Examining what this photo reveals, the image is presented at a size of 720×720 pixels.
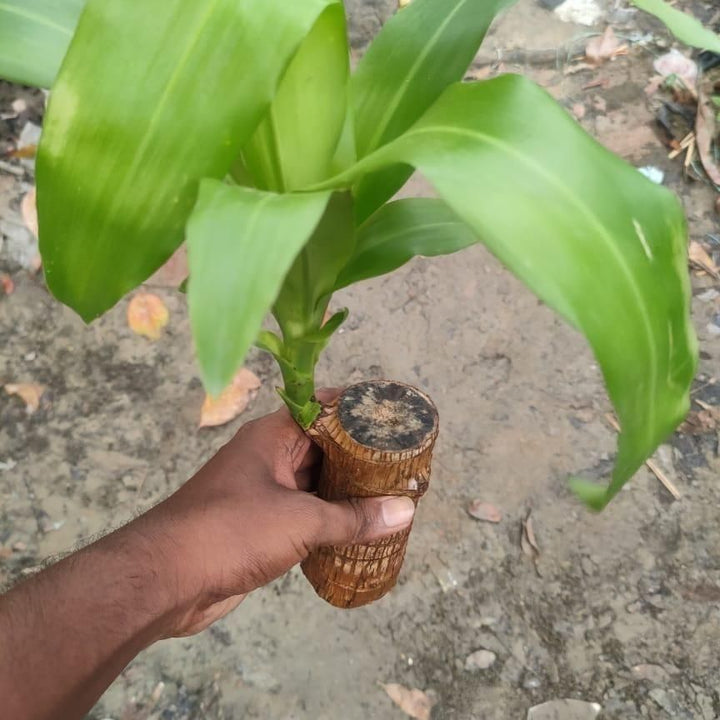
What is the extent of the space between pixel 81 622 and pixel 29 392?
0.86 m

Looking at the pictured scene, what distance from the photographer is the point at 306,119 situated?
2.15ft

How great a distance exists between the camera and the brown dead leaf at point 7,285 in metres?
1.61

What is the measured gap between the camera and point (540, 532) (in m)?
1.36

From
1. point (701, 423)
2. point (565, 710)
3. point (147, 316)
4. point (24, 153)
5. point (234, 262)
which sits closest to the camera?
point (234, 262)

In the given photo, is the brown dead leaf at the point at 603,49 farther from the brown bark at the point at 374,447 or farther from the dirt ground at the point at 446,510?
the brown bark at the point at 374,447

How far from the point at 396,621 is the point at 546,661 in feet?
0.82

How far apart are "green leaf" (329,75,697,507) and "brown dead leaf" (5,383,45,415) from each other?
1.13 m

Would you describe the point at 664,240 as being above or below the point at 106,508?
above

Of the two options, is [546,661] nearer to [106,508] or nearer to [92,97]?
[106,508]

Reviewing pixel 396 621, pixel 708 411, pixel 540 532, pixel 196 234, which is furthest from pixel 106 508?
pixel 708 411

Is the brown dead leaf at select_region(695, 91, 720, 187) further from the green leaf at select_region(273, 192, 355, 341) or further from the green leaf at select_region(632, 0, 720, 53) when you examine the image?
the green leaf at select_region(273, 192, 355, 341)

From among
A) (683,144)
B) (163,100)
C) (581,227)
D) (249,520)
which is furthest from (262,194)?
(683,144)

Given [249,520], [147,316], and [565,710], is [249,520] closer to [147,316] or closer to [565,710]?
[565,710]

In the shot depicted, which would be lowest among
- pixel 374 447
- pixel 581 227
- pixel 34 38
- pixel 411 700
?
pixel 411 700
